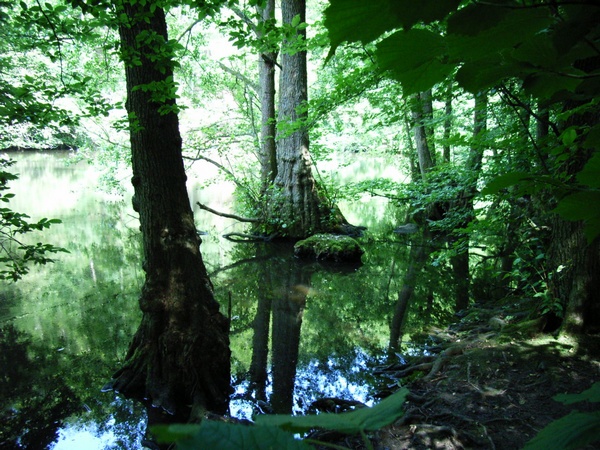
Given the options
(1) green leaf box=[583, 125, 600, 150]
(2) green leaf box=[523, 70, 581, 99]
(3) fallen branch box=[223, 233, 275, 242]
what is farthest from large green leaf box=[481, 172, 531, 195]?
(3) fallen branch box=[223, 233, 275, 242]

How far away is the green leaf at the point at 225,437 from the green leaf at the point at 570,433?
0.39 meters

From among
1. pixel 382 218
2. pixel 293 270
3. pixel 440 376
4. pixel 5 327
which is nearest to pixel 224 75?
pixel 382 218

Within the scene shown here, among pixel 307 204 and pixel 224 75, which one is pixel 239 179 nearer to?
pixel 307 204

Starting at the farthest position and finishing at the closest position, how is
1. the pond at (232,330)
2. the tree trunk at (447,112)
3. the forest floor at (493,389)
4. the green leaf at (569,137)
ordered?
the pond at (232,330) → the tree trunk at (447,112) → the forest floor at (493,389) → the green leaf at (569,137)

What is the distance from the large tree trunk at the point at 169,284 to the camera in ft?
14.0

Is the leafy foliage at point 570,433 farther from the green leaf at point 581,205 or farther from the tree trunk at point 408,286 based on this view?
the tree trunk at point 408,286

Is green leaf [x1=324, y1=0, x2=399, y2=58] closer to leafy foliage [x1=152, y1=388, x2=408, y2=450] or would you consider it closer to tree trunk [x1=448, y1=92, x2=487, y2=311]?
leafy foliage [x1=152, y1=388, x2=408, y2=450]

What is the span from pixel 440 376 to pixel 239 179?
10.5 metres

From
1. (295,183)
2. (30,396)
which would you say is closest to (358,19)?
(30,396)

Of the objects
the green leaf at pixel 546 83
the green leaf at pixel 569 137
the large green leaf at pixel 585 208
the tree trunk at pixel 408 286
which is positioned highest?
the green leaf at pixel 569 137

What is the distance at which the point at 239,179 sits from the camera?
44.8ft

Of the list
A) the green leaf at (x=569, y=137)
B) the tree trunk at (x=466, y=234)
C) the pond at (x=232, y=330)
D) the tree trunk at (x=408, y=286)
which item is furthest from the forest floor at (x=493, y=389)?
the green leaf at (x=569, y=137)

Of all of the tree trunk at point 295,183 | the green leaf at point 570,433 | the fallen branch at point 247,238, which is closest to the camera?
the green leaf at point 570,433

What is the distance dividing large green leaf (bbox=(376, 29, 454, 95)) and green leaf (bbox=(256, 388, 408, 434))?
1.58 ft
